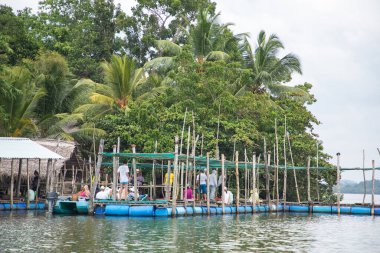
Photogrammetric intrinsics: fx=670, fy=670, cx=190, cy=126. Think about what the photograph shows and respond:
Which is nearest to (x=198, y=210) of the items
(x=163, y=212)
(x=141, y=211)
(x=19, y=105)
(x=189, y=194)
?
(x=189, y=194)

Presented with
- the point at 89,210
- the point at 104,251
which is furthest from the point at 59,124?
the point at 104,251

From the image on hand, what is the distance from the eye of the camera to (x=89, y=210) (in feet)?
80.8

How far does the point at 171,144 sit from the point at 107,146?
3692mm

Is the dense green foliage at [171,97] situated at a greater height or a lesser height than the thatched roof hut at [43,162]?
greater

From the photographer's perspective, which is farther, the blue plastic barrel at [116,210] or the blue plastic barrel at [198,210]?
the blue plastic barrel at [198,210]

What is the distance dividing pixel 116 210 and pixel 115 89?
12.6m

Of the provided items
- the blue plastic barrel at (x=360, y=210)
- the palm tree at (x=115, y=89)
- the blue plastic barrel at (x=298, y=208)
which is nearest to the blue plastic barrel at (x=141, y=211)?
the blue plastic barrel at (x=298, y=208)

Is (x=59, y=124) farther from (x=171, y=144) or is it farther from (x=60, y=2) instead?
(x=60, y=2)

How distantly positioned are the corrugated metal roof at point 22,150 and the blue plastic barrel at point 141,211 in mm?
4557

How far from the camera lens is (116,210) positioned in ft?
79.8

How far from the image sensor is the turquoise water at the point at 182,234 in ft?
53.7

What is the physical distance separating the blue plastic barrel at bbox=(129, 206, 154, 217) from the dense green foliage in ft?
19.0

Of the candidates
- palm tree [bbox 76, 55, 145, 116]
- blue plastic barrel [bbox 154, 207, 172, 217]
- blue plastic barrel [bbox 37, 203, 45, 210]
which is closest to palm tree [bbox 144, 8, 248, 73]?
palm tree [bbox 76, 55, 145, 116]

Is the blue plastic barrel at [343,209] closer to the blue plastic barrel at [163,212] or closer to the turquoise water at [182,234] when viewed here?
the turquoise water at [182,234]
